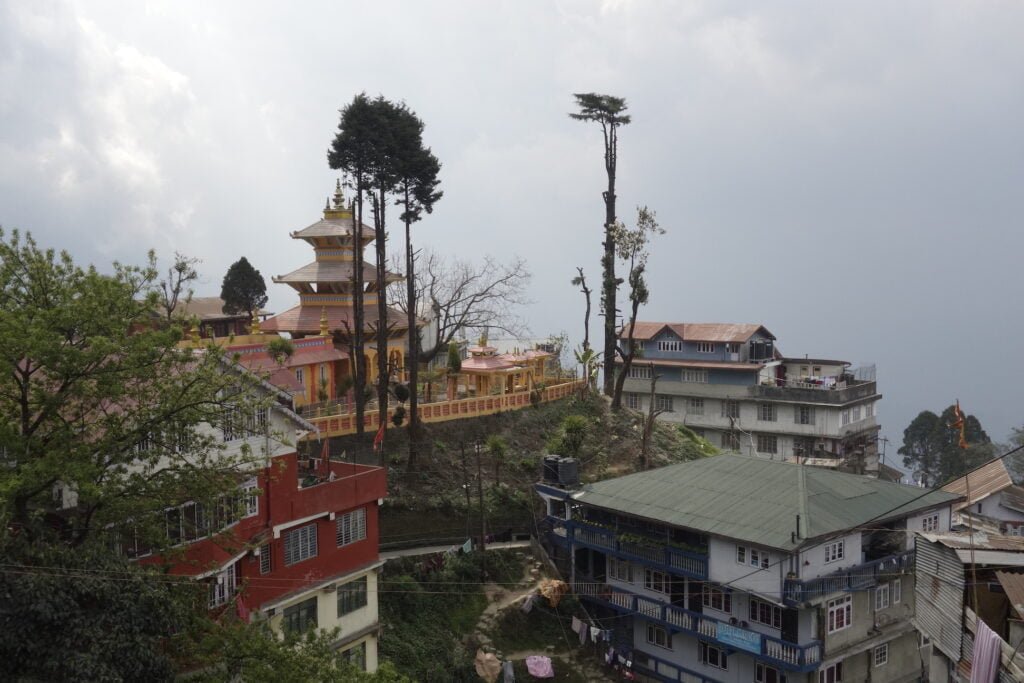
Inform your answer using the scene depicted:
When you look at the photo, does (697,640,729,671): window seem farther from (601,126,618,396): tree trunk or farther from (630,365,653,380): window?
(630,365,653,380): window

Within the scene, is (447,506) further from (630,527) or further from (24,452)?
(24,452)

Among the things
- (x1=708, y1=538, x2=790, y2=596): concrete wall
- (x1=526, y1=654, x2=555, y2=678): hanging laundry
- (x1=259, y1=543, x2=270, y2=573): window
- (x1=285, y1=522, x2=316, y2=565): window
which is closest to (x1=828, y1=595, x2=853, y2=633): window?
(x1=708, y1=538, x2=790, y2=596): concrete wall

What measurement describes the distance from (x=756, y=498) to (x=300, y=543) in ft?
54.8

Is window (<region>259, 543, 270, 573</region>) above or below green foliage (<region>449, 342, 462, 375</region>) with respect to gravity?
below

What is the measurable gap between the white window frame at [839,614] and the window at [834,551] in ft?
4.49

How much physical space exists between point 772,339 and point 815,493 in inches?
1318

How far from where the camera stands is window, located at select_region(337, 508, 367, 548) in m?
27.3

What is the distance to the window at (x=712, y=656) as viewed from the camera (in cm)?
3238

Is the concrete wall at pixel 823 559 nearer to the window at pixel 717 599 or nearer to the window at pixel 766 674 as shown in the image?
the window at pixel 717 599

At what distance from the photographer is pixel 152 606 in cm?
1653

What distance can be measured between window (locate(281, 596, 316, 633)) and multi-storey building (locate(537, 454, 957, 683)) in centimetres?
1234

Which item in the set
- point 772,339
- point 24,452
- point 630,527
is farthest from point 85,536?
point 772,339

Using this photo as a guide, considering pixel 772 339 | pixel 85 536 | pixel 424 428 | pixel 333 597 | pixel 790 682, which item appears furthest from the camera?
pixel 772 339

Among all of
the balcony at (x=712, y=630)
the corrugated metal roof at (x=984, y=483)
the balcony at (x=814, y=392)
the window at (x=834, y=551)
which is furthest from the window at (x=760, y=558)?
the balcony at (x=814, y=392)
